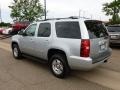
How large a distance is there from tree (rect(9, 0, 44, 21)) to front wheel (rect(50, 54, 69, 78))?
36963mm

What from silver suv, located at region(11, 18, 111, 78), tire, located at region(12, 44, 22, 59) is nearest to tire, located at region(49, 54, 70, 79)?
silver suv, located at region(11, 18, 111, 78)

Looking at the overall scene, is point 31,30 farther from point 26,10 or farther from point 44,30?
point 26,10

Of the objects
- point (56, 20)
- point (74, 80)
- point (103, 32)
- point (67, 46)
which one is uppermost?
point (56, 20)

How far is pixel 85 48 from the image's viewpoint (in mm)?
4781

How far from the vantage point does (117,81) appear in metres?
5.23

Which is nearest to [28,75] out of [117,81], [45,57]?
[45,57]

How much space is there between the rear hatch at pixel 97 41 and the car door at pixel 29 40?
2353 millimetres

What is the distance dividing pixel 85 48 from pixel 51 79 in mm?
1524

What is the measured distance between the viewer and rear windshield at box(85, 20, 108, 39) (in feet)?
16.4

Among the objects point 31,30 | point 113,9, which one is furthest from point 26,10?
point 31,30

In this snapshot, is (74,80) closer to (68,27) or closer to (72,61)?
(72,61)

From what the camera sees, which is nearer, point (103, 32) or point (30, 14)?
point (103, 32)

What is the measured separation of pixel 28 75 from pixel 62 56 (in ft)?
4.38

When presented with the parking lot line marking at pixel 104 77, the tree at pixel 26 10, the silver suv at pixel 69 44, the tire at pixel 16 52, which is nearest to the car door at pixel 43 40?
the silver suv at pixel 69 44
